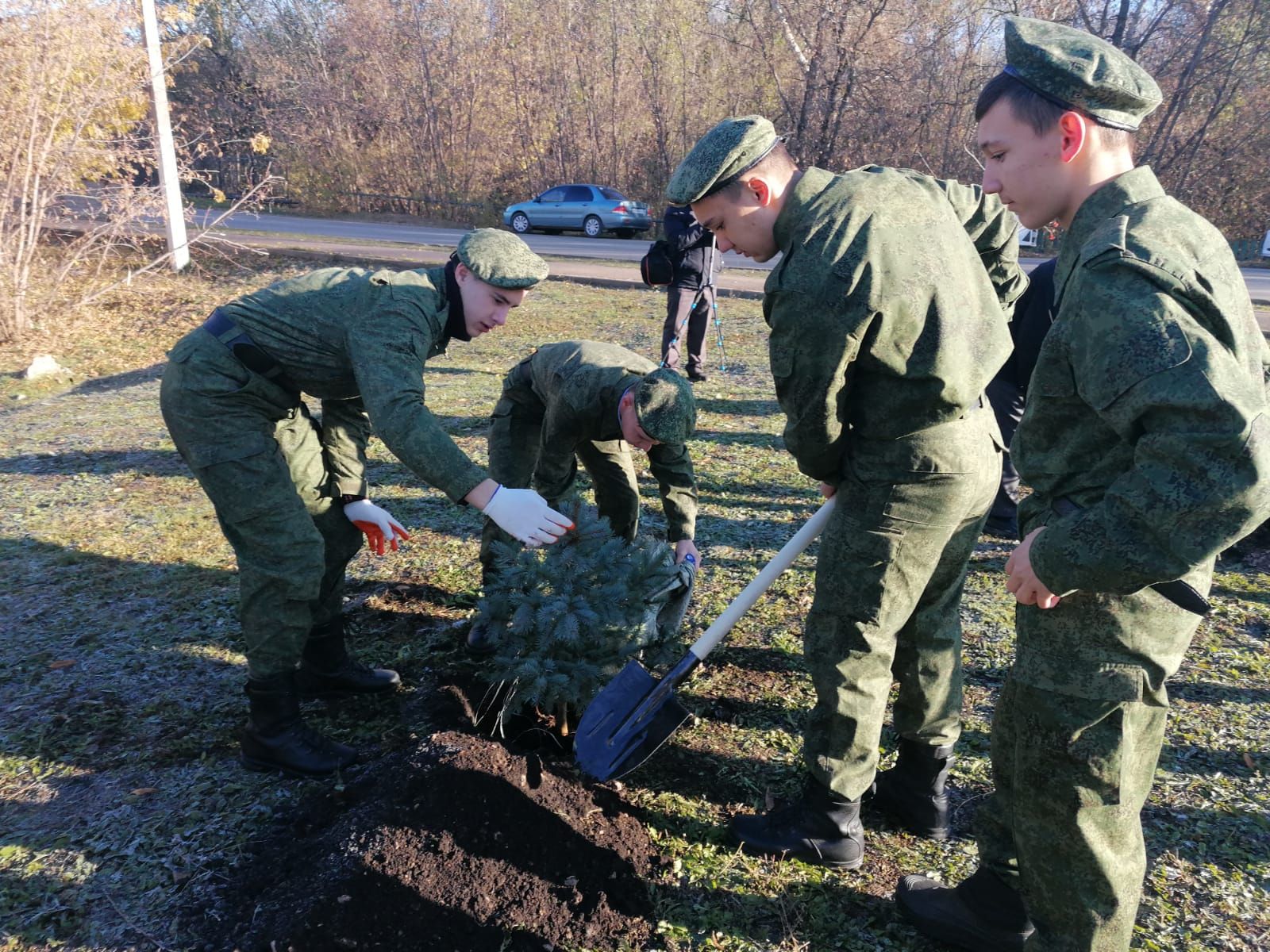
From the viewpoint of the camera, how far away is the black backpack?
7.95 m

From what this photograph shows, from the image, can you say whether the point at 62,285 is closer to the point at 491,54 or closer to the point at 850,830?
the point at 850,830

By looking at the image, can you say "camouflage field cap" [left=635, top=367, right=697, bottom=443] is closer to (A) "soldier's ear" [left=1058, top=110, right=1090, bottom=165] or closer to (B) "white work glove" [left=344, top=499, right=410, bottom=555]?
(B) "white work glove" [left=344, top=499, right=410, bottom=555]

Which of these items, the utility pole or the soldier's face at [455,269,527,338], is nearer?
the soldier's face at [455,269,527,338]

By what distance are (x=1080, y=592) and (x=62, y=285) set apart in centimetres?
1357

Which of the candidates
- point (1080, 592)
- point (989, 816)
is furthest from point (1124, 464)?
point (989, 816)

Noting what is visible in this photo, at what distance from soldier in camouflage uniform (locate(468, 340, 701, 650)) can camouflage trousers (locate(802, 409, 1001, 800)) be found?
37.2 inches

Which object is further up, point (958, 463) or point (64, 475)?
point (958, 463)

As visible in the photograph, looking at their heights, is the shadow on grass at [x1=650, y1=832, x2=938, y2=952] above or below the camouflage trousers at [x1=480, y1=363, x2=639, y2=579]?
below

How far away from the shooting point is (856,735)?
246 cm

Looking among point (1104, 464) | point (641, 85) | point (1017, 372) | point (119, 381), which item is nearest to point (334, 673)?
point (1104, 464)

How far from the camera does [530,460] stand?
4.27 metres

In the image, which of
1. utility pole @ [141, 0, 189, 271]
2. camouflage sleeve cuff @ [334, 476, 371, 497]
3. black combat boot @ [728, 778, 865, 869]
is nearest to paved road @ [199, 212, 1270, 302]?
utility pole @ [141, 0, 189, 271]

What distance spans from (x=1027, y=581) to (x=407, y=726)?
8.06 feet

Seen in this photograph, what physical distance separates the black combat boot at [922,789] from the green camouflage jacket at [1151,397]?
1.21 meters
